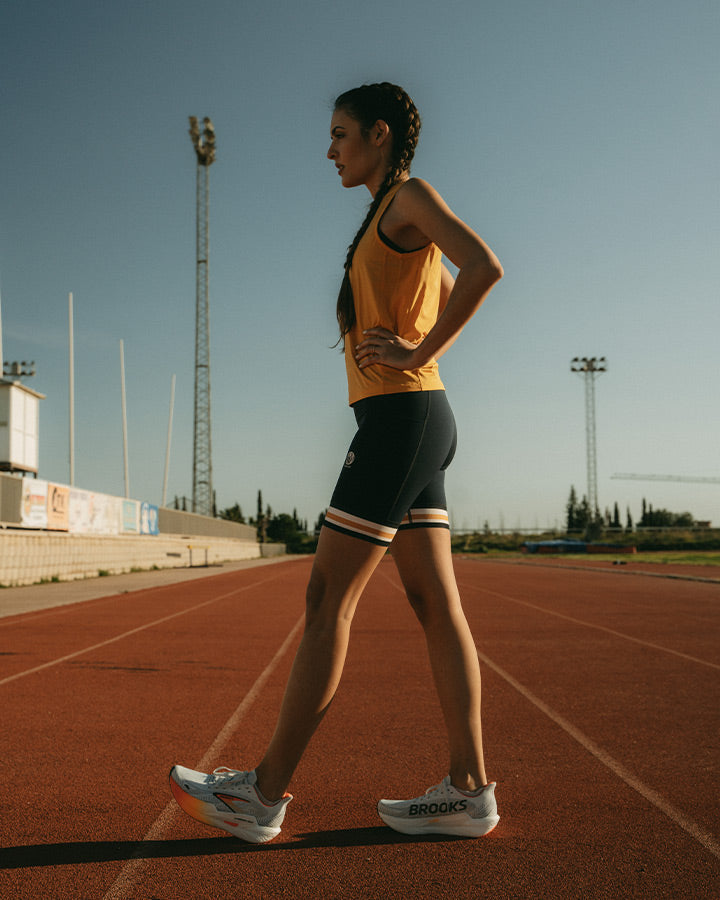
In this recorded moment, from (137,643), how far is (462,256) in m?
6.63

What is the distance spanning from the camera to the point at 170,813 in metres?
2.73

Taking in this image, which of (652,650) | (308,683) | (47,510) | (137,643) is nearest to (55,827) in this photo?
(308,683)

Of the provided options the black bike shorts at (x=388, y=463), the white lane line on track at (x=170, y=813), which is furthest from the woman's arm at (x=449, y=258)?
the white lane line on track at (x=170, y=813)

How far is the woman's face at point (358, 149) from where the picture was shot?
240 cm

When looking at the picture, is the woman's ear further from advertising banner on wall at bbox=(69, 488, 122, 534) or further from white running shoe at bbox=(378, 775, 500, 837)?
advertising banner on wall at bbox=(69, 488, 122, 534)

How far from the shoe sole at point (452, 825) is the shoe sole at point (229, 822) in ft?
1.44

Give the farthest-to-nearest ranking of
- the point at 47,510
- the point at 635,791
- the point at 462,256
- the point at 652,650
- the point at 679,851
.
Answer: the point at 47,510 < the point at 652,650 < the point at 635,791 < the point at 679,851 < the point at 462,256

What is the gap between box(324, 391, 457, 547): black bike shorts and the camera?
2.19m

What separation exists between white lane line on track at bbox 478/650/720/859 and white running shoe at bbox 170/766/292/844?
4.46ft

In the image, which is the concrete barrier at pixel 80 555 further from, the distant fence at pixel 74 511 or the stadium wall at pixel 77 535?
the distant fence at pixel 74 511

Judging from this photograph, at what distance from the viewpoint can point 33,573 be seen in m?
18.7

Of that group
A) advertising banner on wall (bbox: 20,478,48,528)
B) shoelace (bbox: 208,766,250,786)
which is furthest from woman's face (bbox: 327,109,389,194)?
advertising banner on wall (bbox: 20,478,48,528)

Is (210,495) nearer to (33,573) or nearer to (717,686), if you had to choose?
(33,573)

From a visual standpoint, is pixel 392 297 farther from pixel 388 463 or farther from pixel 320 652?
pixel 320 652
